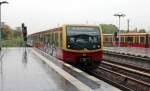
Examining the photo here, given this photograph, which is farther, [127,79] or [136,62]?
[136,62]

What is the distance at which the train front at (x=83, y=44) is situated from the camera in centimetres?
2359

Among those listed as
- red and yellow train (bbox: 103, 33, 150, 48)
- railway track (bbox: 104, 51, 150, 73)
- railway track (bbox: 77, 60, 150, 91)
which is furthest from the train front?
red and yellow train (bbox: 103, 33, 150, 48)

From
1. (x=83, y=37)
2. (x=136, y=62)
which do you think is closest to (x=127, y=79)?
(x=83, y=37)

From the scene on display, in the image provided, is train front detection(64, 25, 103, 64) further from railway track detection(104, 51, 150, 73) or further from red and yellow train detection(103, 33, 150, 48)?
red and yellow train detection(103, 33, 150, 48)

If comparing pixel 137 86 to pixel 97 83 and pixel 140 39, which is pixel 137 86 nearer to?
pixel 97 83

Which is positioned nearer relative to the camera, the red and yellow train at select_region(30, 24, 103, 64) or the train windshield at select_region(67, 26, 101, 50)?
the red and yellow train at select_region(30, 24, 103, 64)

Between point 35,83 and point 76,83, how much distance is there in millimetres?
1347

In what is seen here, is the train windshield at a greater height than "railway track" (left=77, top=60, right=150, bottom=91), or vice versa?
the train windshield

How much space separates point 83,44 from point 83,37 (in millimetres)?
443

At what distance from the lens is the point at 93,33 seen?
24.2 m

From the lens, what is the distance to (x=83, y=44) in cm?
2380

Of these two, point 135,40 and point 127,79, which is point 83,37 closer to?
point 127,79

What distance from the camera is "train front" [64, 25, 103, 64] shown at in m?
23.6

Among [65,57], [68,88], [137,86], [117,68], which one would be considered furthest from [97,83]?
[117,68]
